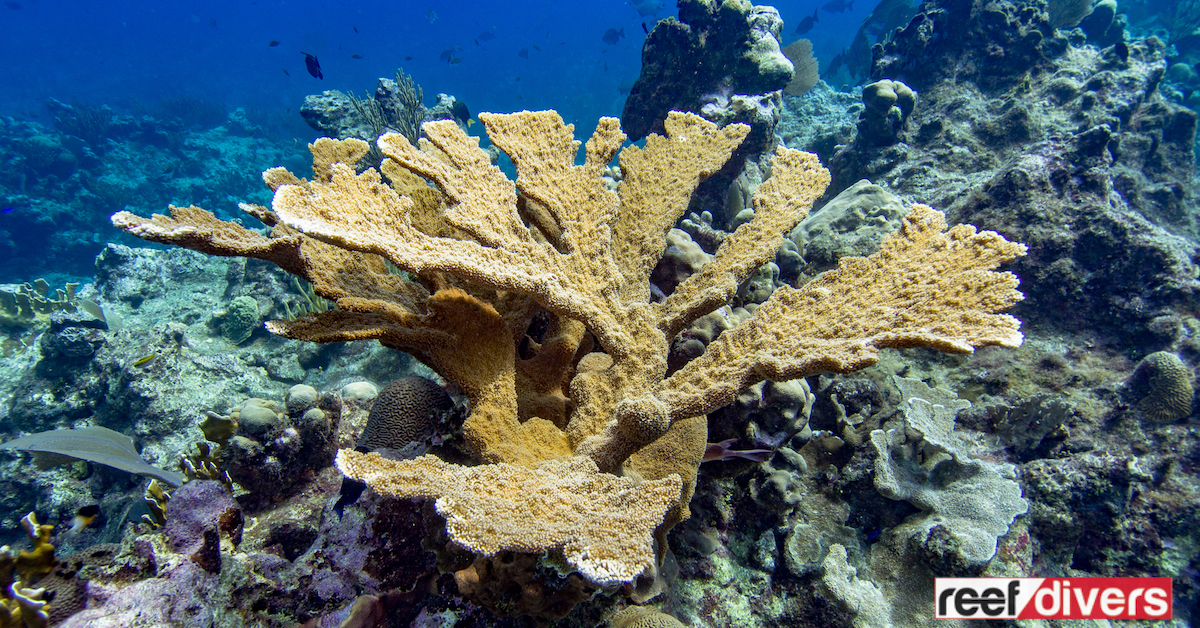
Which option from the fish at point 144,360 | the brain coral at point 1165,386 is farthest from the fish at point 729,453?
the fish at point 144,360

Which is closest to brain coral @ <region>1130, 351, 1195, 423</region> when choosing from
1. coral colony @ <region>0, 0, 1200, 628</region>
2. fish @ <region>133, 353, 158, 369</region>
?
coral colony @ <region>0, 0, 1200, 628</region>

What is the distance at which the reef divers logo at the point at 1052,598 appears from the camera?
257 cm

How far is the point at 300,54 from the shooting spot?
7656 centimetres

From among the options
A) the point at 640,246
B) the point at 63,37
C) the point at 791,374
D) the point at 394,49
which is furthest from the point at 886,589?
the point at 63,37

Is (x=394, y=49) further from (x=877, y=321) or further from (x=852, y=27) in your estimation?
(x=877, y=321)

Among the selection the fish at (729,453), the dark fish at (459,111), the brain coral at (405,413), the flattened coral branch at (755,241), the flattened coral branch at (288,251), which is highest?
the dark fish at (459,111)

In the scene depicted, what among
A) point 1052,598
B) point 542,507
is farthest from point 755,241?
point 1052,598

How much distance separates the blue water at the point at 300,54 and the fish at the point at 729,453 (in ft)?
102

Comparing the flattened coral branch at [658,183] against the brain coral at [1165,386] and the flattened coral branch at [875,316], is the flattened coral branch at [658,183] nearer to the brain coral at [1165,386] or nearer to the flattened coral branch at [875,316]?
the flattened coral branch at [875,316]

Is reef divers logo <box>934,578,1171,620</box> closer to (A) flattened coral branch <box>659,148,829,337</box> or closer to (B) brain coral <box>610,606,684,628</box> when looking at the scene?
(B) brain coral <box>610,606,684,628</box>

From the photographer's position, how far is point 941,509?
2777 mm

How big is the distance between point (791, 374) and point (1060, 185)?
210 inches

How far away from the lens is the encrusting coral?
1.50 metres

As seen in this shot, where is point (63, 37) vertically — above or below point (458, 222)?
above
